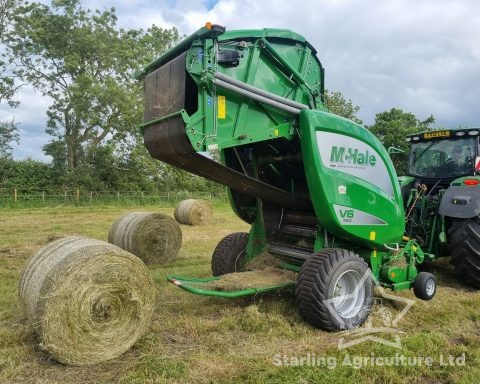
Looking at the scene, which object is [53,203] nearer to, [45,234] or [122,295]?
[45,234]

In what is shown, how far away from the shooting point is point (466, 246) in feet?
19.8

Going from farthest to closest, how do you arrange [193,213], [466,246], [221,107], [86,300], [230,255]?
[193,213], [230,255], [466,246], [221,107], [86,300]

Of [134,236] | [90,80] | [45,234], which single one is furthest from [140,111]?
[134,236]

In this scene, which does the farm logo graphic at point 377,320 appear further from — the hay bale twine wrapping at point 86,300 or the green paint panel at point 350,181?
the hay bale twine wrapping at point 86,300

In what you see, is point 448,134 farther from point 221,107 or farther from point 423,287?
point 221,107

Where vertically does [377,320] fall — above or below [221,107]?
below

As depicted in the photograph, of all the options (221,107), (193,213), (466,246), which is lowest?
(466,246)

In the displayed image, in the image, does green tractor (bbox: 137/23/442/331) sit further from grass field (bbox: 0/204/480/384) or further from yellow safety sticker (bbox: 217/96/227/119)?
grass field (bbox: 0/204/480/384)

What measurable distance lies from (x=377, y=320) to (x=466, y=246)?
197 cm

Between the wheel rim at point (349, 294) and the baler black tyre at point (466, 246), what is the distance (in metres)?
1.97

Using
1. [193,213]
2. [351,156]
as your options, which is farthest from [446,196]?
[193,213]

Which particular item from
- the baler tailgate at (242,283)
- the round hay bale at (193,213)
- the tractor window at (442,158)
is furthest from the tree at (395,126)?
the baler tailgate at (242,283)

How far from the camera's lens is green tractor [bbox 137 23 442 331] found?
14.2 feet

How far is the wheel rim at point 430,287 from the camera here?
5439 millimetres
